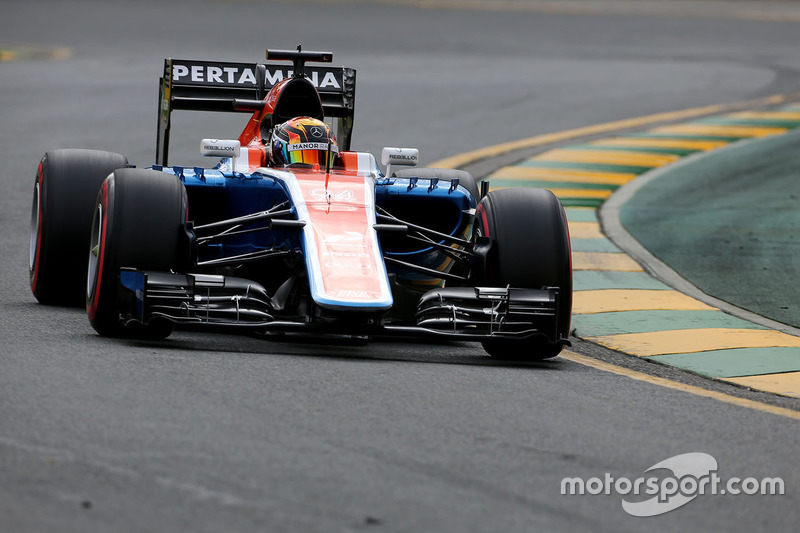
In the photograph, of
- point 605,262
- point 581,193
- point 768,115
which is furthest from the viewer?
point 768,115

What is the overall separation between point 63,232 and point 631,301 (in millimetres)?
4027

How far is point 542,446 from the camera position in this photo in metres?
5.61

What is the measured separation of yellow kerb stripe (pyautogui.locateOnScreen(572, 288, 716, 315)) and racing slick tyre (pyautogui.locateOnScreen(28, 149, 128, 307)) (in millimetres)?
3388

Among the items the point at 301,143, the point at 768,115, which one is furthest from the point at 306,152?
the point at 768,115

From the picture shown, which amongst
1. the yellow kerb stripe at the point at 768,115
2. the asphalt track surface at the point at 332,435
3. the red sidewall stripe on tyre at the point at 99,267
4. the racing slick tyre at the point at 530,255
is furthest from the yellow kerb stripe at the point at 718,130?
the red sidewall stripe on tyre at the point at 99,267

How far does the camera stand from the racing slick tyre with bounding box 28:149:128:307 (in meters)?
8.65

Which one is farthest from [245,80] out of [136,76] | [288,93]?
[136,76]

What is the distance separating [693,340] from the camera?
867 cm

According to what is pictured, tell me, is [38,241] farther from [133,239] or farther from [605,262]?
[605,262]

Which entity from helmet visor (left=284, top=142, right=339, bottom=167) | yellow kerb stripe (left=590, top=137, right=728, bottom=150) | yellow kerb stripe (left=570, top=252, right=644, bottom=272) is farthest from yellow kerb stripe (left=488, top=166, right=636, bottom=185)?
helmet visor (left=284, top=142, right=339, bottom=167)

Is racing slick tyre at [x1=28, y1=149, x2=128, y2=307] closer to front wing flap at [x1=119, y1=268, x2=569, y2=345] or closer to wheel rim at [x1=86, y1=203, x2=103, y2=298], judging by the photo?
wheel rim at [x1=86, y1=203, x2=103, y2=298]

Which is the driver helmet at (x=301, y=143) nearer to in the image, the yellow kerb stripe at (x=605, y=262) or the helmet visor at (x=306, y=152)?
the helmet visor at (x=306, y=152)

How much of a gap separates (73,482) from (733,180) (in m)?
12.2

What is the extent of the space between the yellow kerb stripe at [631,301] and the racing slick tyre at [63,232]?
3.39 metres
